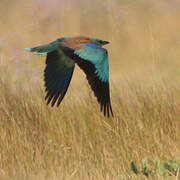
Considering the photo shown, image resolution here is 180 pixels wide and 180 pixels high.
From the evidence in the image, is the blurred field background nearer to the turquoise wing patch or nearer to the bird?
the bird

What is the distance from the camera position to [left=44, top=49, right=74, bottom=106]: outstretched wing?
5145 mm

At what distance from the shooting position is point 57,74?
516 cm

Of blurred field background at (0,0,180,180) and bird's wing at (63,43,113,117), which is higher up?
bird's wing at (63,43,113,117)

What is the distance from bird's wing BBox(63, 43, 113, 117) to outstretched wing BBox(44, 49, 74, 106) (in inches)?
16.1

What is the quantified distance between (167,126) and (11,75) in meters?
1.49

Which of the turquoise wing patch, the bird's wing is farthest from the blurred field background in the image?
the turquoise wing patch

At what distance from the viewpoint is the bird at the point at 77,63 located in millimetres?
4676

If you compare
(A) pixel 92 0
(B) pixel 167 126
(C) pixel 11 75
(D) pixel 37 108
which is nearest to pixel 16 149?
(D) pixel 37 108

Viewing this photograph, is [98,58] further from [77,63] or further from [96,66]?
[77,63]

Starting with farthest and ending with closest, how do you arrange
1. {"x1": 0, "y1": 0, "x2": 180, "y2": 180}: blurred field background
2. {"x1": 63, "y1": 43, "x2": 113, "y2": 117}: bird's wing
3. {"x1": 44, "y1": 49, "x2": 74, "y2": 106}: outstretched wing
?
1. {"x1": 44, "y1": 49, "x2": 74, "y2": 106}: outstretched wing
2. {"x1": 0, "y1": 0, "x2": 180, "y2": 180}: blurred field background
3. {"x1": 63, "y1": 43, "x2": 113, "y2": 117}: bird's wing

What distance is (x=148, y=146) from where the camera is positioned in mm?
5219

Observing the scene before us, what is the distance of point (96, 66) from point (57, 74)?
23.6 inches

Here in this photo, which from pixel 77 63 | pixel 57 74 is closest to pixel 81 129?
pixel 57 74

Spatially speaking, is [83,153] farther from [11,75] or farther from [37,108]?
[11,75]
